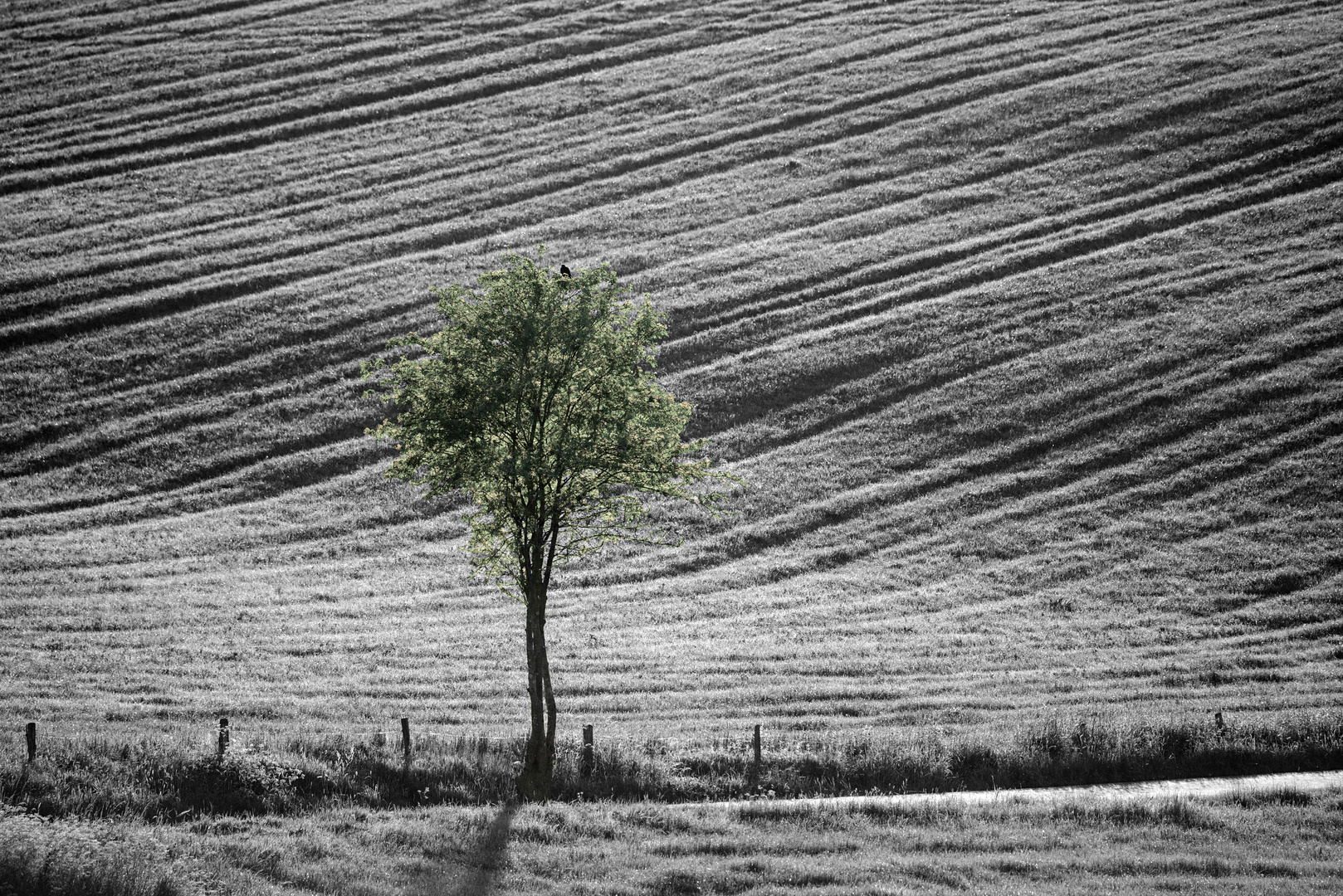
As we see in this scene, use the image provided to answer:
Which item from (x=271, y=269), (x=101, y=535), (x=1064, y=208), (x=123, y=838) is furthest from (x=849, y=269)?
(x=123, y=838)

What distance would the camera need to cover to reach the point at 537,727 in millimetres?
19422

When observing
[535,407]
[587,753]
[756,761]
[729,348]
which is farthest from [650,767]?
[729,348]

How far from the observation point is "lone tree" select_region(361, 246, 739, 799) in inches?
773

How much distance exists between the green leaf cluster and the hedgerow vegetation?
5.25m

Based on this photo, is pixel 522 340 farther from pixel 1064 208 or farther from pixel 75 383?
pixel 1064 208

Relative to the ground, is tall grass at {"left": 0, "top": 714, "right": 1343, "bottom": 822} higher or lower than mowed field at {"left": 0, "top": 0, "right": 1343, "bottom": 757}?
lower

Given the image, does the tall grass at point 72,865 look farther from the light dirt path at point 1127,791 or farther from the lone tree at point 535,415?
the light dirt path at point 1127,791

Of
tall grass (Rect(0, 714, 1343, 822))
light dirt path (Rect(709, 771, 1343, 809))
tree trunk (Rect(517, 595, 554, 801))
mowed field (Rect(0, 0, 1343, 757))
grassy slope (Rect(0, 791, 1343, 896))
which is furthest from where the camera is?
mowed field (Rect(0, 0, 1343, 757))

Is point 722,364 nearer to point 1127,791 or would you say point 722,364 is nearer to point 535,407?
point 535,407

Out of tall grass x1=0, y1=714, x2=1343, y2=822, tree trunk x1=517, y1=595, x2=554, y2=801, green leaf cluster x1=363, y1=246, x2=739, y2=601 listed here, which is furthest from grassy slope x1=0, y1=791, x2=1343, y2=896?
green leaf cluster x1=363, y1=246, x2=739, y2=601

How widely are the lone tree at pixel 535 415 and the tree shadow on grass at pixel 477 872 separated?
2809 millimetres

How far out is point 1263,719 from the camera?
23453mm

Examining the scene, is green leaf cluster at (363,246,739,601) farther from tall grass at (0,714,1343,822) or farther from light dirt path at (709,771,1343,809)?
light dirt path at (709,771,1343,809)

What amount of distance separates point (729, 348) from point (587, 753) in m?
32.2
